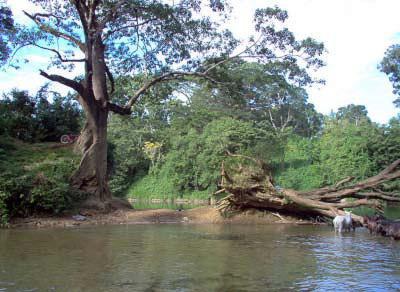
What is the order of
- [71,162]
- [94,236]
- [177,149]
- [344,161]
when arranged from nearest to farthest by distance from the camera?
[94,236]
[71,162]
[344,161]
[177,149]

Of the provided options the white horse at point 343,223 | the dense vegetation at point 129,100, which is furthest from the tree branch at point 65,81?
the white horse at point 343,223

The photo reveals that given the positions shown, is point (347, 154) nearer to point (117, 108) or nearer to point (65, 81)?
point (117, 108)

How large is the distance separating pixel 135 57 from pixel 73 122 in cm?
699

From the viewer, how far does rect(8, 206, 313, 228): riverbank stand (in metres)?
18.4

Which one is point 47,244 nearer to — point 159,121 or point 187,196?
point 187,196

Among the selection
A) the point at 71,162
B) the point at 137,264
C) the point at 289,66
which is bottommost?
the point at 137,264

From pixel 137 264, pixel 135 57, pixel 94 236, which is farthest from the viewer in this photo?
pixel 135 57

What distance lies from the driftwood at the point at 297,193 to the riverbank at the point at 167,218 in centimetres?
48

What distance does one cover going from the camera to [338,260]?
10.2 meters

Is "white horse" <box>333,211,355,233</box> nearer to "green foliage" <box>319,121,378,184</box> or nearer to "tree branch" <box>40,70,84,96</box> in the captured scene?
"tree branch" <box>40,70,84,96</box>

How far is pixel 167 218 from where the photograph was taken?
20.2 meters

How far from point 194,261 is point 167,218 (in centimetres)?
1044

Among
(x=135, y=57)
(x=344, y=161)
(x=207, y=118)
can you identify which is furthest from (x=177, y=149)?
(x=135, y=57)

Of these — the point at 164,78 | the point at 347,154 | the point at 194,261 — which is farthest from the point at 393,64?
the point at 194,261
